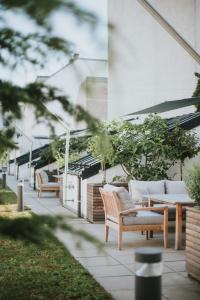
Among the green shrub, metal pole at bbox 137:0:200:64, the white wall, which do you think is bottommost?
the green shrub

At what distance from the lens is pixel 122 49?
118 cm

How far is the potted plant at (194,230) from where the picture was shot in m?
5.29

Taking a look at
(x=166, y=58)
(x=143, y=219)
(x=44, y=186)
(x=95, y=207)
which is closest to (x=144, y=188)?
(x=95, y=207)

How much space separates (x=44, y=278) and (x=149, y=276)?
2.81 meters

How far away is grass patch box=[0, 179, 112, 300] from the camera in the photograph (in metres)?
4.99

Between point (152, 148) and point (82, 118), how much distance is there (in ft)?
33.0

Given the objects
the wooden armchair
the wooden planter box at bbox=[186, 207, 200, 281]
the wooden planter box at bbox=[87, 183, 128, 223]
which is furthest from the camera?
the wooden planter box at bbox=[87, 183, 128, 223]

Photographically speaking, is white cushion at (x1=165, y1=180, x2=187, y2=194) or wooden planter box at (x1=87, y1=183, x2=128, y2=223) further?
wooden planter box at (x1=87, y1=183, x2=128, y2=223)

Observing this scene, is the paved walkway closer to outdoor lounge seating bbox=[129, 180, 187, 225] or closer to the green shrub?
the green shrub

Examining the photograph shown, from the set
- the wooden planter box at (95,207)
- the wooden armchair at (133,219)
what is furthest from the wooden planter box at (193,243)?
the wooden planter box at (95,207)

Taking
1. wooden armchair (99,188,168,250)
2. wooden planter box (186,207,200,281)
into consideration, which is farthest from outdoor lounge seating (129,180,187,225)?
wooden planter box (186,207,200,281)

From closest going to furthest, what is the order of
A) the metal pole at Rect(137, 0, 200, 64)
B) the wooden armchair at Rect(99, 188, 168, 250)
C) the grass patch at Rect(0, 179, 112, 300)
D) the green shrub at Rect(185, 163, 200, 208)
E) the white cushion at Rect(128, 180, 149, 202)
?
1. the grass patch at Rect(0, 179, 112, 300)
2. the green shrub at Rect(185, 163, 200, 208)
3. the wooden armchair at Rect(99, 188, 168, 250)
4. the metal pole at Rect(137, 0, 200, 64)
5. the white cushion at Rect(128, 180, 149, 202)

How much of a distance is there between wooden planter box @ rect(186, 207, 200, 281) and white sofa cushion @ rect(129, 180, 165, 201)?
3899 millimetres

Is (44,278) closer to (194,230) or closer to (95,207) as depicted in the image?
(194,230)
